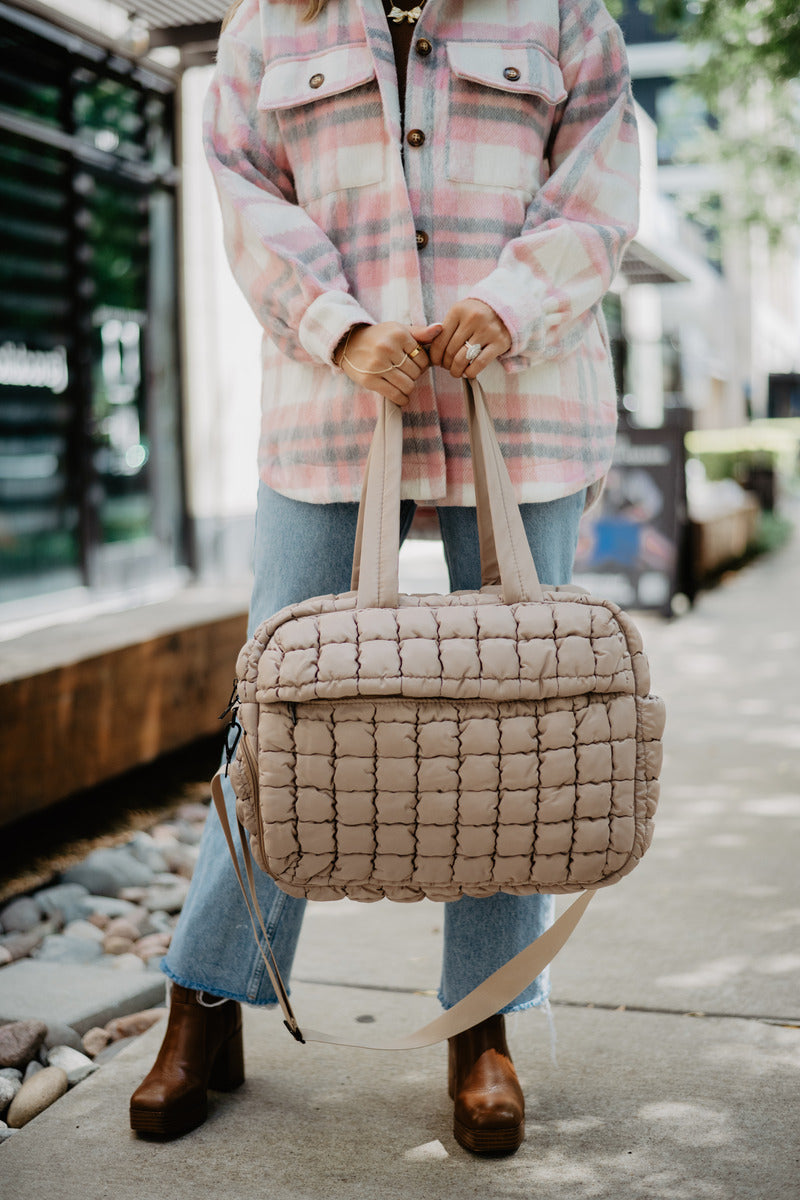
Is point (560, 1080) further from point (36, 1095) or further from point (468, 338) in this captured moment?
point (468, 338)

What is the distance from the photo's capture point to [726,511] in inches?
437

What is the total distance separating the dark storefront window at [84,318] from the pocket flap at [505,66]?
5444 mm

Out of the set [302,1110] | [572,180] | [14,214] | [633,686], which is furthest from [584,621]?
[14,214]

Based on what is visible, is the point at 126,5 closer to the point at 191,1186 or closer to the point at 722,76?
the point at 722,76

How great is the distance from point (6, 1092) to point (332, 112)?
176 centimetres

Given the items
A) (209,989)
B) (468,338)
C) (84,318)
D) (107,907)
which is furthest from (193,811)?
(84,318)

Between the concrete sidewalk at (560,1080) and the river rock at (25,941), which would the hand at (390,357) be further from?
the river rock at (25,941)

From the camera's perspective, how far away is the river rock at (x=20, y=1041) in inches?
87.8

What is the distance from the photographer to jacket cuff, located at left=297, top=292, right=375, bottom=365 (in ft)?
5.70

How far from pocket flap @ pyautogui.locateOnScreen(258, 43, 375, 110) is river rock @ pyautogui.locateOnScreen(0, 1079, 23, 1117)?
5.70 feet

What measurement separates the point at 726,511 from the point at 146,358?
5579 mm

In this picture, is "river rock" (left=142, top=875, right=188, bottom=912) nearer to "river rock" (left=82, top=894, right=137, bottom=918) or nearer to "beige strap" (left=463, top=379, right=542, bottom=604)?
"river rock" (left=82, top=894, right=137, bottom=918)

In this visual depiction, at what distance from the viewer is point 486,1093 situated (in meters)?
1.87

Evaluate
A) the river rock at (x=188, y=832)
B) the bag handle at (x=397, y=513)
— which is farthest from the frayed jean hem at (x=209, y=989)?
the river rock at (x=188, y=832)
